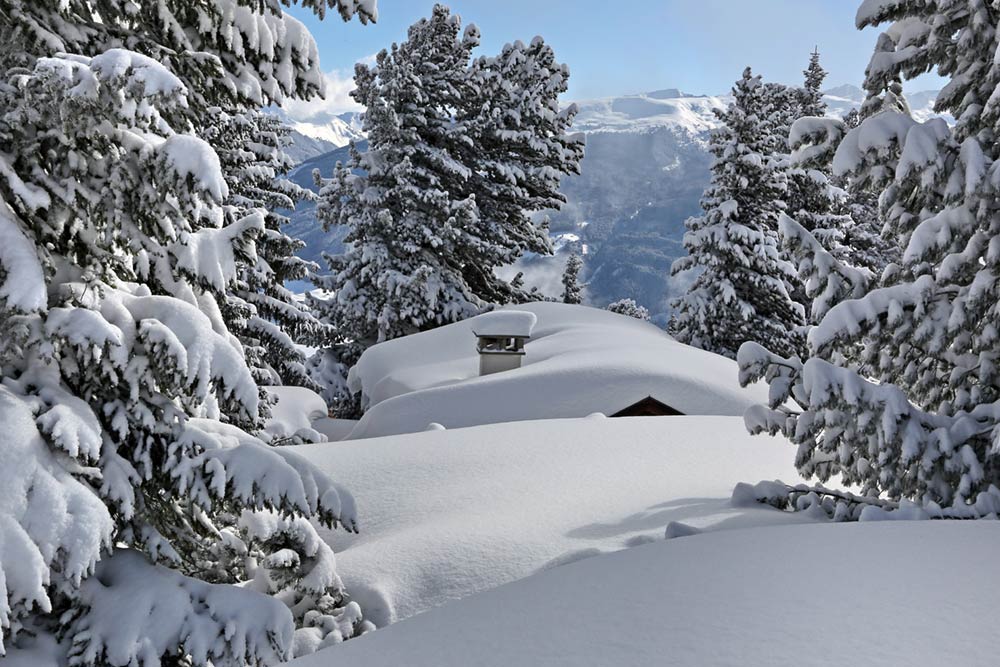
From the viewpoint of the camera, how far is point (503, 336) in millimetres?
16172

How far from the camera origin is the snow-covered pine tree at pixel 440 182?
2370 cm

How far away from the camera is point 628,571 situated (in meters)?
3.37

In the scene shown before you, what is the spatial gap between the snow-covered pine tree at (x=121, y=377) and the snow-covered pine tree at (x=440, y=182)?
18899 millimetres

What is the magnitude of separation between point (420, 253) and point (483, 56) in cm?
778

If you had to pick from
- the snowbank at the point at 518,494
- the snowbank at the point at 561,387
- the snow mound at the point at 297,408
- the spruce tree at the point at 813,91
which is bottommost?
the snow mound at the point at 297,408

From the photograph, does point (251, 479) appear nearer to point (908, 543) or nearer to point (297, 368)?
point (908, 543)

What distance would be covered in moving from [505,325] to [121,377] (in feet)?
41.4

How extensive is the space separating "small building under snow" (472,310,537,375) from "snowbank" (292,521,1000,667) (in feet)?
40.5

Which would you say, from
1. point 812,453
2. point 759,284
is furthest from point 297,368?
point 812,453

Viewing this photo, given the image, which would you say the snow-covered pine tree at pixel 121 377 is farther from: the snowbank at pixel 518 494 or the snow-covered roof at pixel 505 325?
the snow-covered roof at pixel 505 325

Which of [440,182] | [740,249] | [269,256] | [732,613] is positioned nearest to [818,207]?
[740,249]

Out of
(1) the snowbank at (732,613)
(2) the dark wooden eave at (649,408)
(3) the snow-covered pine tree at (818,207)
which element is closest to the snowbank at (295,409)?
(2) the dark wooden eave at (649,408)

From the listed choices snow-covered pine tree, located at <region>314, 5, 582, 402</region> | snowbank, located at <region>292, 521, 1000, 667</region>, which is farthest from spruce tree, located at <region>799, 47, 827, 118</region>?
snowbank, located at <region>292, 521, 1000, 667</region>

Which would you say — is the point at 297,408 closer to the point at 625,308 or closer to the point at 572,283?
the point at 625,308
